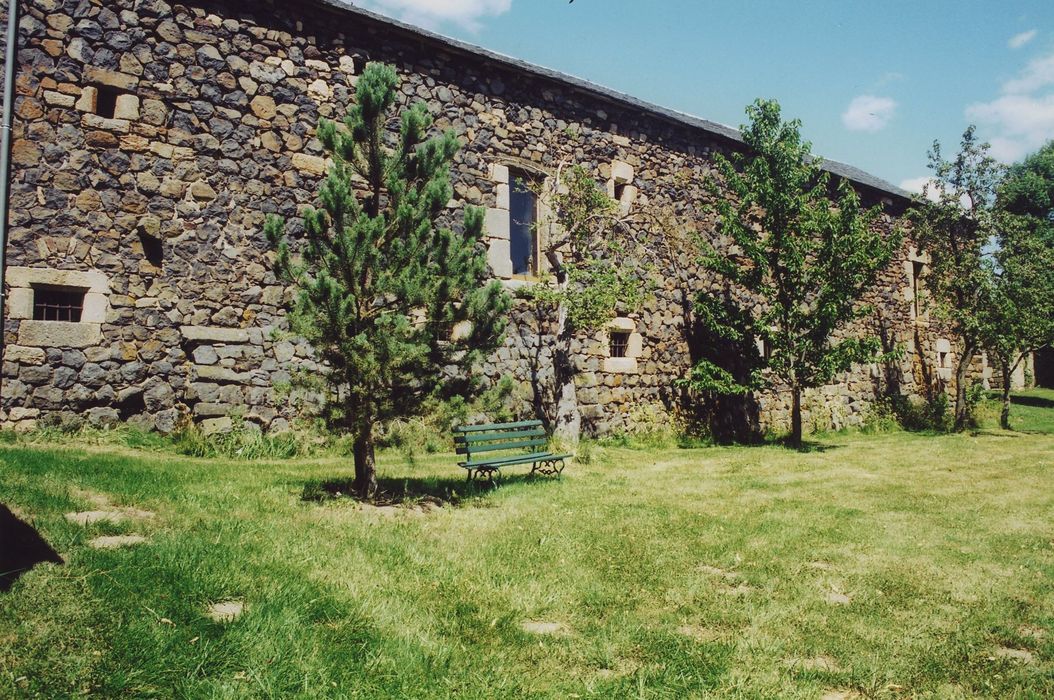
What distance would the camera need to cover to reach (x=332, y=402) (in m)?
6.05

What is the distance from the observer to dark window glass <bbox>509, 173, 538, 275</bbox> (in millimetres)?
11266

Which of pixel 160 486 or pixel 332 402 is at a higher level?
pixel 332 402

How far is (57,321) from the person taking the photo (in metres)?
7.70

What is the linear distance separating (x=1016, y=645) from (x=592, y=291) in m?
7.76

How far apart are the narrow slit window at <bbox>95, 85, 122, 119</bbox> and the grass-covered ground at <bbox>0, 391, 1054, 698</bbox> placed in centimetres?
423

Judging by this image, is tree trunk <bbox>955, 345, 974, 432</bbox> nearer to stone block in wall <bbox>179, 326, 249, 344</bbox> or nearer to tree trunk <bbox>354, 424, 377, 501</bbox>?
tree trunk <bbox>354, 424, 377, 501</bbox>

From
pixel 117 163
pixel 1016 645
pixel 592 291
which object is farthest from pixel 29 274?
pixel 1016 645

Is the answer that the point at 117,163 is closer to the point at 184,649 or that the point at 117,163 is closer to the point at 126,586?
the point at 126,586

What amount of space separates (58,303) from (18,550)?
18.1 ft

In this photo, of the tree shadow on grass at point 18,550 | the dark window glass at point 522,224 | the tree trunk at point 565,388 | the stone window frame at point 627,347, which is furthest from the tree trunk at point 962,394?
the tree shadow on grass at point 18,550

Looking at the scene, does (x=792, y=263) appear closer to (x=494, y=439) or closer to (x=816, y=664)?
(x=494, y=439)

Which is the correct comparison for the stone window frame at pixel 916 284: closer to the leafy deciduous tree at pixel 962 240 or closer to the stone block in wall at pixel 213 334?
the leafy deciduous tree at pixel 962 240

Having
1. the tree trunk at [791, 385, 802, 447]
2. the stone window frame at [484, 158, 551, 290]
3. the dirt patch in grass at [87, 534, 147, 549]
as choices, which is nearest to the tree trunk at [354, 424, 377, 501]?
the dirt patch in grass at [87, 534, 147, 549]

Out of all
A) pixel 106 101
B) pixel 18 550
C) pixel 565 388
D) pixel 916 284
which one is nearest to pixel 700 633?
pixel 18 550
